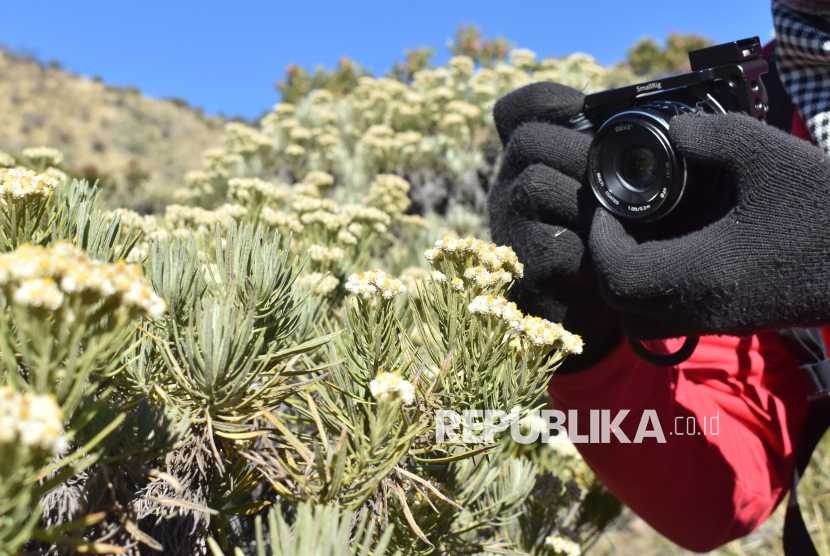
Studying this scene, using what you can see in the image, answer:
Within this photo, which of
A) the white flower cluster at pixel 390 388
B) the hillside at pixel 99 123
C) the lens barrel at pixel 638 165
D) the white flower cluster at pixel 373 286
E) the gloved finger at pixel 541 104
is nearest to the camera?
the white flower cluster at pixel 390 388

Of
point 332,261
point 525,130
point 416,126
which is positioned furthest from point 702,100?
point 416,126

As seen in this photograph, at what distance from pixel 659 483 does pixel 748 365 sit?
0.40 m

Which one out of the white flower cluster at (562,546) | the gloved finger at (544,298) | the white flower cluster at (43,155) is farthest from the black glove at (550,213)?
the white flower cluster at (43,155)

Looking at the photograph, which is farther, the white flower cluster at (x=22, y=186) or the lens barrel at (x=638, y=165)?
the lens barrel at (x=638, y=165)

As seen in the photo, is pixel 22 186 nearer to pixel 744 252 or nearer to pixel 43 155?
pixel 43 155

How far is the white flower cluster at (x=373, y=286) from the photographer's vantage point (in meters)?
0.52

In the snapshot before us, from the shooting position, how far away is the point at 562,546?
0.85 metres

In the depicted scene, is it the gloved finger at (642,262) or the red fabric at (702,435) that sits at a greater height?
the gloved finger at (642,262)

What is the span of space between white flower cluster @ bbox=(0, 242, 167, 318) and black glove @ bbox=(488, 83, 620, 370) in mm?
624

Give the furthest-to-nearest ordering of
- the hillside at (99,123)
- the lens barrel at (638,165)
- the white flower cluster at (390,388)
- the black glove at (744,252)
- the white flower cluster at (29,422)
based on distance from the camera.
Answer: the hillside at (99,123) → the lens barrel at (638,165) → the black glove at (744,252) → the white flower cluster at (390,388) → the white flower cluster at (29,422)

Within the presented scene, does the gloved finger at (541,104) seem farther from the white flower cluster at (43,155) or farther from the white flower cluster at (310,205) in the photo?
the white flower cluster at (43,155)

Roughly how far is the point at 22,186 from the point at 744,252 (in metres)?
0.82

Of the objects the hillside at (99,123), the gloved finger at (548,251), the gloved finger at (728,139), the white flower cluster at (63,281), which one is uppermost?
the hillside at (99,123)

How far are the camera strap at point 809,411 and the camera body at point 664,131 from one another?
484 millimetres
